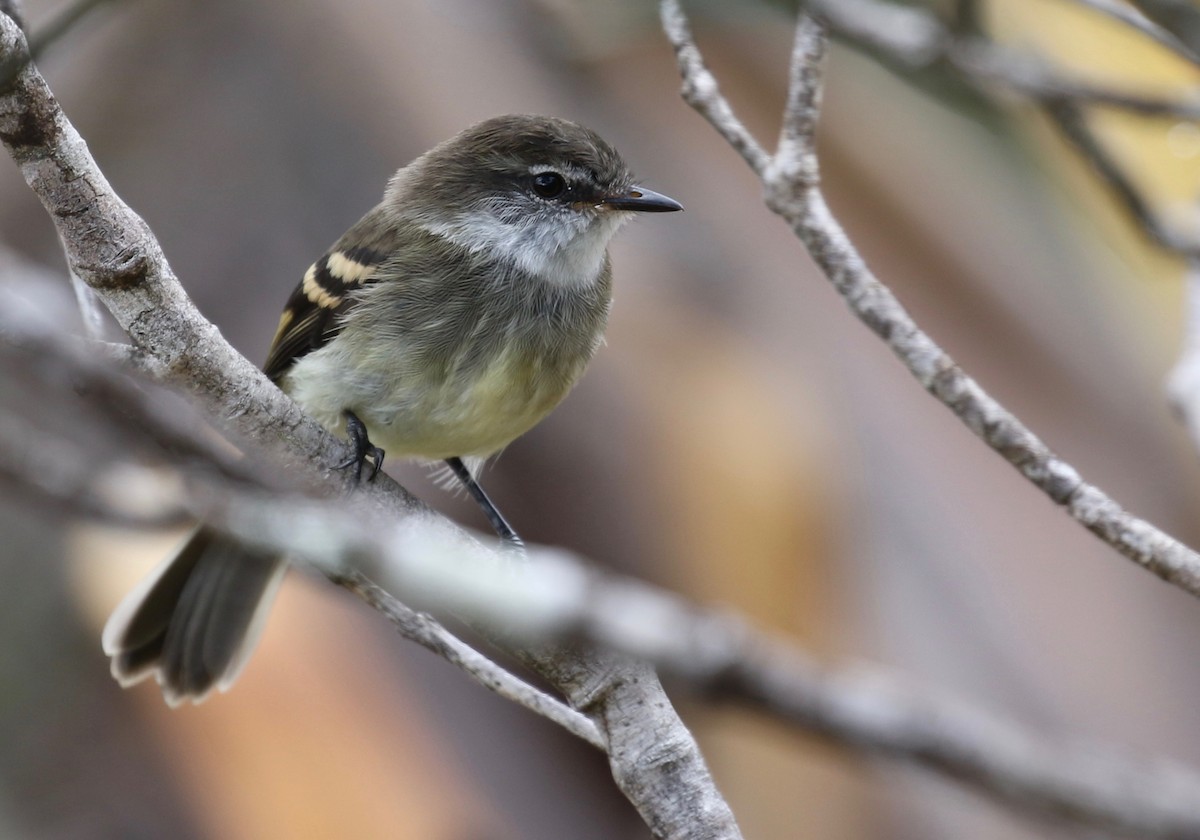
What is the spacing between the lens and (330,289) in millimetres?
3545

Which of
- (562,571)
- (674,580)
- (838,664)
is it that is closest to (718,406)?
(674,580)

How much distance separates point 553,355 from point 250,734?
2.34 m

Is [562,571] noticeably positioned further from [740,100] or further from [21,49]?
[740,100]

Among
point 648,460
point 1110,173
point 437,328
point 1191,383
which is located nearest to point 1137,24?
point 1110,173

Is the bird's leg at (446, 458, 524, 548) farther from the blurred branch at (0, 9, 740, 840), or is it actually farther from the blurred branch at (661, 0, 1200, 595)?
the blurred branch at (661, 0, 1200, 595)

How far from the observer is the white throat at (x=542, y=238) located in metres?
3.48

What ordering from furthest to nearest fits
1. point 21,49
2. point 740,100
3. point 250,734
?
point 740,100, point 250,734, point 21,49

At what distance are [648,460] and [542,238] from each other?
193cm

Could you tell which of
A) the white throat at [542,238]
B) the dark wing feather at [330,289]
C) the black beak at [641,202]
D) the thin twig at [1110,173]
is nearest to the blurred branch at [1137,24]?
the thin twig at [1110,173]

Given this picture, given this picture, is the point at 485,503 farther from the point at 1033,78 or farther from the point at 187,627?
the point at 1033,78

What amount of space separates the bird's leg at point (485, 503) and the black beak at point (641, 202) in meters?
1.00

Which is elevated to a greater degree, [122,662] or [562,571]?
[562,571]

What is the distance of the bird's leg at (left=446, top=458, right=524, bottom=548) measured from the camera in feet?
12.3

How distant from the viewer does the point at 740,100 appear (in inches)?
248
